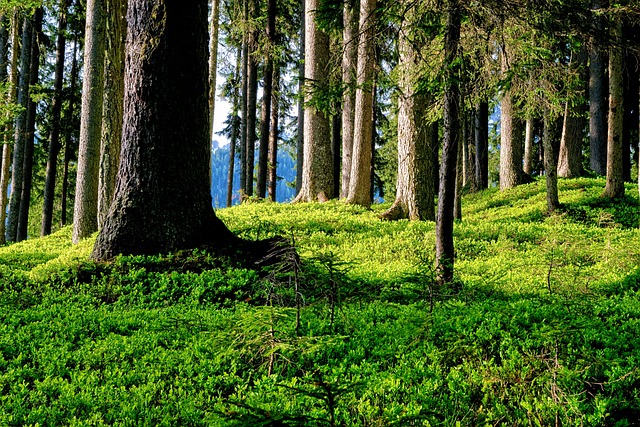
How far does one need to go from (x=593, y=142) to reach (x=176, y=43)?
16834 millimetres

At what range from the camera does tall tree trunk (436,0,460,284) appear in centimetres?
547

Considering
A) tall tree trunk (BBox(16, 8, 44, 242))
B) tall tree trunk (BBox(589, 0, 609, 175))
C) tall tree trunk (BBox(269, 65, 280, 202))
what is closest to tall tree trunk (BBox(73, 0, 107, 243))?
tall tree trunk (BBox(269, 65, 280, 202))

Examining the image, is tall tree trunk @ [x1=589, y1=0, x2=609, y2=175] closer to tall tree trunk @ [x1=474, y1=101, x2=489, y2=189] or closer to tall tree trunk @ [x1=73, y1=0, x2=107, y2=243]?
tall tree trunk @ [x1=474, y1=101, x2=489, y2=189]

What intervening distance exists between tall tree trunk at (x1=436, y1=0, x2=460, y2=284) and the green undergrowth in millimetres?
419

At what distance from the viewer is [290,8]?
73.0 ft

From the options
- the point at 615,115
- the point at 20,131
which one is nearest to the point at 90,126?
the point at 20,131

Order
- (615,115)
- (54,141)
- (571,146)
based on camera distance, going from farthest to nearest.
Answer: (54,141) < (571,146) < (615,115)

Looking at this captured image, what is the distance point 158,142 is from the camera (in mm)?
6602

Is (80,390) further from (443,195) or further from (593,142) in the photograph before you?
(593,142)

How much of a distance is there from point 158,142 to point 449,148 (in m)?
4.08

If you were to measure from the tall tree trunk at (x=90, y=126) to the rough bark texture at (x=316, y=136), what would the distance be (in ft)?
18.6

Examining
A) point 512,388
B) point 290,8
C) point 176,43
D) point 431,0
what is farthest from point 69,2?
point 512,388

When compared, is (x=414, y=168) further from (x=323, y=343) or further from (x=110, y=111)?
(x=323, y=343)

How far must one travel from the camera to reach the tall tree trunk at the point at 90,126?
10.5m
